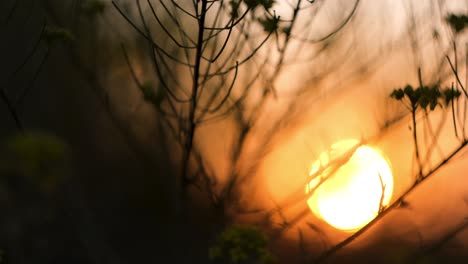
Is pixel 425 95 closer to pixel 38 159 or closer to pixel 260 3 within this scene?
pixel 260 3

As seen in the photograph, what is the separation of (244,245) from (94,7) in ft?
6.25

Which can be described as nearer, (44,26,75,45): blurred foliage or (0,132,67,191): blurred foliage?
(0,132,67,191): blurred foliage

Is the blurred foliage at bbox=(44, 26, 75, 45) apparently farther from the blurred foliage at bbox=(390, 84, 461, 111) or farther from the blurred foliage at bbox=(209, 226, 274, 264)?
the blurred foliage at bbox=(390, 84, 461, 111)

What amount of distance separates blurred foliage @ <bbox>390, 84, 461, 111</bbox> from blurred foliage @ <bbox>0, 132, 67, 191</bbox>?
7.22 ft

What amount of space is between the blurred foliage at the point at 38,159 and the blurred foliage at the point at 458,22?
113 inches

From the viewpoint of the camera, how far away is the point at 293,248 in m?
3.63

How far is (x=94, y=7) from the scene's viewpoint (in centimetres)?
353

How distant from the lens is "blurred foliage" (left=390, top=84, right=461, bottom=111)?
9.40ft

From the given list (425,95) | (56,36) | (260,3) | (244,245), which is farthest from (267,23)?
(244,245)

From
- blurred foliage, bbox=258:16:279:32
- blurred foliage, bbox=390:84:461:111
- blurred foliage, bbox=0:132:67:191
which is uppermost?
blurred foliage, bbox=258:16:279:32

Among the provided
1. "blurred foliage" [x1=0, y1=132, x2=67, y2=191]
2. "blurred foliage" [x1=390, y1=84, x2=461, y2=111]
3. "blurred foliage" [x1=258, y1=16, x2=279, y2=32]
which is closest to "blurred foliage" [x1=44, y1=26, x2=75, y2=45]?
"blurred foliage" [x1=258, y1=16, x2=279, y2=32]

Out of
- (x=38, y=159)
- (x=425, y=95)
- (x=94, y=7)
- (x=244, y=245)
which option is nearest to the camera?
(x=38, y=159)

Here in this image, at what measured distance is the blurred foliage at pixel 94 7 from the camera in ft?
11.6

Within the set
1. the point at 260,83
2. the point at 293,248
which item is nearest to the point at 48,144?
the point at 260,83
